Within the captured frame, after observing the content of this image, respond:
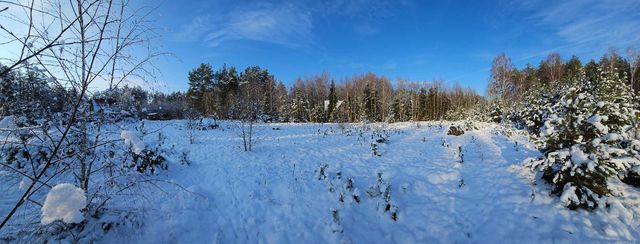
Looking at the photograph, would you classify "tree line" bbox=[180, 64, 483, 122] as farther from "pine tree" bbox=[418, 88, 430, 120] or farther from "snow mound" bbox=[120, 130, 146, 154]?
"snow mound" bbox=[120, 130, 146, 154]

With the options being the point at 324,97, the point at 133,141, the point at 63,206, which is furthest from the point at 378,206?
the point at 324,97

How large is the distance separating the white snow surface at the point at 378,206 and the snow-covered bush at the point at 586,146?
29cm

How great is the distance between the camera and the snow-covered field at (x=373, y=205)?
4656mm

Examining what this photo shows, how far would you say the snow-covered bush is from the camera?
184 inches

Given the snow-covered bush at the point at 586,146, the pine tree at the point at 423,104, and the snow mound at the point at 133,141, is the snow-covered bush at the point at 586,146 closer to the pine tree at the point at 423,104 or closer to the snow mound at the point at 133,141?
the snow mound at the point at 133,141

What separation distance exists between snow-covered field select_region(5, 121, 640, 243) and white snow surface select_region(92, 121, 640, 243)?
0.06 ft

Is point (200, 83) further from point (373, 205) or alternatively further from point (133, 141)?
point (133, 141)

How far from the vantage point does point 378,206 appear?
577 cm

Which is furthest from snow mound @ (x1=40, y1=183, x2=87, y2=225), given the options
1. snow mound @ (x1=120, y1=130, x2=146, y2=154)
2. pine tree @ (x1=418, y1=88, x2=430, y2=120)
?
pine tree @ (x1=418, y1=88, x2=430, y2=120)

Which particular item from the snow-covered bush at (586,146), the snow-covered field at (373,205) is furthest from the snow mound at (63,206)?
the snow-covered bush at (586,146)

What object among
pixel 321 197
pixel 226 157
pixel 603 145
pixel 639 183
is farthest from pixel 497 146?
pixel 226 157

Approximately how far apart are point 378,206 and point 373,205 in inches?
5.4

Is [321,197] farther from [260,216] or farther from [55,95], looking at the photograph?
[55,95]

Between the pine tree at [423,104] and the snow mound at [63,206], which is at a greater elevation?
the pine tree at [423,104]
